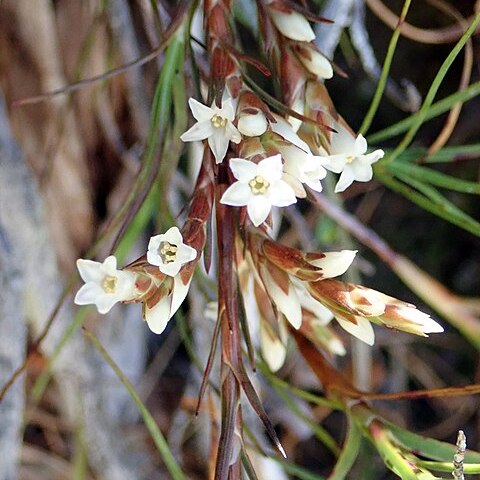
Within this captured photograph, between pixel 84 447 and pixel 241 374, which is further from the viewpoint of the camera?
pixel 84 447

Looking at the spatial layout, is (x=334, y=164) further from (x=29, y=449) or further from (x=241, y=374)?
(x=29, y=449)

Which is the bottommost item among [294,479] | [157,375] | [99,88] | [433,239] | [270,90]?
[294,479]

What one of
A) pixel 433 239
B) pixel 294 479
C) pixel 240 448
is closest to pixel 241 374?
pixel 240 448

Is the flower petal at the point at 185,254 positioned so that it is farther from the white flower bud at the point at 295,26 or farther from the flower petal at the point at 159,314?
the white flower bud at the point at 295,26

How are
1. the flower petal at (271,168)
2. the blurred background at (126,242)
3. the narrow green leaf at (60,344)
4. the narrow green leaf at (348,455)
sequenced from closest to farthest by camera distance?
1. the flower petal at (271,168)
2. the narrow green leaf at (348,455)
3. the narrow green leaf at (60,344)
4. the blurred background at (126,242)

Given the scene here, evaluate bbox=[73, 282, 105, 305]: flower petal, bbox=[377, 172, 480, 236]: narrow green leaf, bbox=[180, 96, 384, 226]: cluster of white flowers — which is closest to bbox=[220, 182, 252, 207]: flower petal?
bbox=[180, 96, 384, 226]: cluster of white flowers

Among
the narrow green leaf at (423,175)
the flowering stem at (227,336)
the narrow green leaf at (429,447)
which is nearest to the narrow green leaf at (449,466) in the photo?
the narrow green leaf at (429,447)
